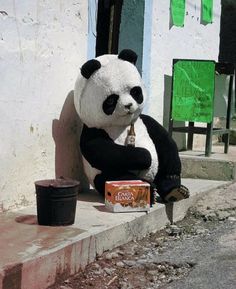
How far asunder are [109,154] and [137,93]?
0.64m

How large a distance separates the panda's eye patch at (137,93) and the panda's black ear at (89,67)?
1.27 feet

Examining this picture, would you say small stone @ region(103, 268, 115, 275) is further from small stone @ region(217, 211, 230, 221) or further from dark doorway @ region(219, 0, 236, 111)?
dark doorway @ region(219, 0, 236, 111)

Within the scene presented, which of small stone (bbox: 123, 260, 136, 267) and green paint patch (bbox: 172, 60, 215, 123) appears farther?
green paint patch (bbox: 172, 60, 215, 123)

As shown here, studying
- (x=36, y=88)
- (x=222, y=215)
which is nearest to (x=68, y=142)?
(x=36, y=88)

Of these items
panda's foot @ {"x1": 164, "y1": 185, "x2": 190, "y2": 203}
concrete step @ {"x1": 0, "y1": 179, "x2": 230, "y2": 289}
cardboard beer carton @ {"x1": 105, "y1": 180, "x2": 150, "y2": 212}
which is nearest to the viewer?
concrete step @ {"x1": 0, "y1": 179, "x2": 230, "y2": 289}

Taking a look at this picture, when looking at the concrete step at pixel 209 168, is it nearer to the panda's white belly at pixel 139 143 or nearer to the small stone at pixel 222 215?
the small stone at pixel 222 215

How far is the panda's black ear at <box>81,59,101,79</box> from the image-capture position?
17.4 ft

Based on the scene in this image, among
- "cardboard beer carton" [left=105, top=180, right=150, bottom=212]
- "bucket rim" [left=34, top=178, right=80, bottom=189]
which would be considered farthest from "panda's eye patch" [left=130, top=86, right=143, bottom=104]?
"bucket rim" [left=34, top=178, right=80, bottom=189]

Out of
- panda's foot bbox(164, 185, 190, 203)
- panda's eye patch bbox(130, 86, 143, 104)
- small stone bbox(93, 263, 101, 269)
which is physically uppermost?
panda's eye patch bbox(130, 86, 143, 104)

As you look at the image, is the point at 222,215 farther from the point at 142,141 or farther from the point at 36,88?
the point at 36,88

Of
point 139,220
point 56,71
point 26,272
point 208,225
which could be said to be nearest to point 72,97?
point 56,71

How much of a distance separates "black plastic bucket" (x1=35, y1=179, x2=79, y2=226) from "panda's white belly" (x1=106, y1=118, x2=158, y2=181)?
3.34 feet

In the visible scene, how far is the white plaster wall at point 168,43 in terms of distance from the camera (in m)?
7.32

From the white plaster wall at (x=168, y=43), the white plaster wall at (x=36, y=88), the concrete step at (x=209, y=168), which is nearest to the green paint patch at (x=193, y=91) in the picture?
the white plaster wall at (x=168, y=43)
